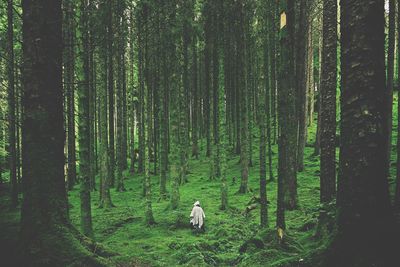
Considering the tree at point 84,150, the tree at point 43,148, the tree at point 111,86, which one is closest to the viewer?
the tree at point 43,148

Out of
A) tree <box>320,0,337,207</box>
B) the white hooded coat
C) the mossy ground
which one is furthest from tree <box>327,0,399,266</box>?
the white hooded coat

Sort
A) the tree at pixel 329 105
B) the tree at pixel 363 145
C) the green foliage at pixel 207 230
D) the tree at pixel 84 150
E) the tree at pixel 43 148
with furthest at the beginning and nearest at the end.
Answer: the tree at pixel 84 150, the tree at pixel 329 105, the green foliage at pixel 207 230, the tree at pixel 43 148, the tree at pixel 363 145

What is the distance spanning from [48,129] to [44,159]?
39 cm

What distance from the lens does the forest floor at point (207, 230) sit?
6457 mm

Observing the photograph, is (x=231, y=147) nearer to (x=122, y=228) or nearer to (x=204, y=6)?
(x=204, y=6)

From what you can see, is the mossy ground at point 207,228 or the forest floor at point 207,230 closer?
the forest floor at point 207,230

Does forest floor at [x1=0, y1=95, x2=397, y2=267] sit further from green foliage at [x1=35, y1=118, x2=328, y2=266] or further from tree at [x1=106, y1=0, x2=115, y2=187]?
tree at [x1=106, y1=0, x2=115, y2=187]

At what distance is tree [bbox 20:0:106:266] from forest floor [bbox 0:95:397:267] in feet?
1.84

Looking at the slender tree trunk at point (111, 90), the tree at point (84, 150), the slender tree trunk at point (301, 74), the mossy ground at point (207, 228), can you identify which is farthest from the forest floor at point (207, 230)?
the slender tree trunk at point (111, 90)

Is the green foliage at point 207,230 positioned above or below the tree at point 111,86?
below

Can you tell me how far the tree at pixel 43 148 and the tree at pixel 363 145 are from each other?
3.11 m

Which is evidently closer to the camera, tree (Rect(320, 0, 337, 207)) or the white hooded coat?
tree (Rect(320, 0, 337, 207))

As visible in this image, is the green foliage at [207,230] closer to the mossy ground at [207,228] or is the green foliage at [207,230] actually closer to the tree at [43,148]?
the mossy ground at [207,228]

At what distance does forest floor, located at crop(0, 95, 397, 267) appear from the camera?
6.46m
